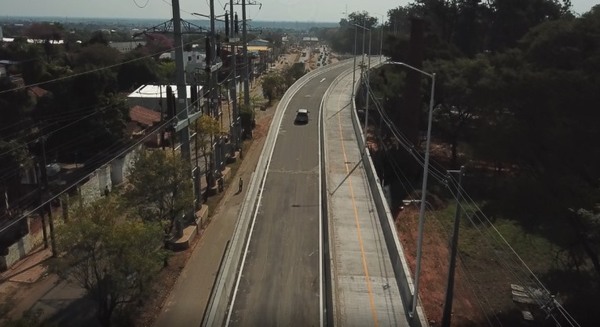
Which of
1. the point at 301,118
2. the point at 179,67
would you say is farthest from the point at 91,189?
the point at 301,118

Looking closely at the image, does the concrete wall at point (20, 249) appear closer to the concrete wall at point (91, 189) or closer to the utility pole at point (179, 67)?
the concrete wall at point (91, 189)

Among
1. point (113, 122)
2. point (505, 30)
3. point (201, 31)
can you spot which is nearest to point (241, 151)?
point (113, 122)

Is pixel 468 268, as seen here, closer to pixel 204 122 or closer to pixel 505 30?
pixel 204 122

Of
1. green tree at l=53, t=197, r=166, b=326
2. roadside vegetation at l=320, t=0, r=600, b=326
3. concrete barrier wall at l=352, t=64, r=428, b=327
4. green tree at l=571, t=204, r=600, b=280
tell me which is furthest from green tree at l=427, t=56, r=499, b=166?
green tree at l=53, t=197, r=166, b=326

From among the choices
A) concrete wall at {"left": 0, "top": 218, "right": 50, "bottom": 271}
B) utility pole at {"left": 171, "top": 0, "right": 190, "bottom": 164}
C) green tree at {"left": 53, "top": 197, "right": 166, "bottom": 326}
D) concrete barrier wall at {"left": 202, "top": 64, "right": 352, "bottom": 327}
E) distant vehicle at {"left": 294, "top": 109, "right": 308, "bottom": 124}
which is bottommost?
concrete wall at {"left": 0, "top": 218, "right": 50, "bottom": 271}

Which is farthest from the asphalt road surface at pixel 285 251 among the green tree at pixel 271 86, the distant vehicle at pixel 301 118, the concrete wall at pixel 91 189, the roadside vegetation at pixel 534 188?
the green tree at pixel 271 86

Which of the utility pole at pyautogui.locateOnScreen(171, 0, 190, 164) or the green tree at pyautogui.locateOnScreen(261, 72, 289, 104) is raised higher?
the utility pole at pyautogui.locateOnScreen(171, 0, 190, 164)

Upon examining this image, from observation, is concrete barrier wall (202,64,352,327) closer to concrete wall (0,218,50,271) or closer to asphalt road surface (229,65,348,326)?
asphalt road surface (229,65,348,326)
